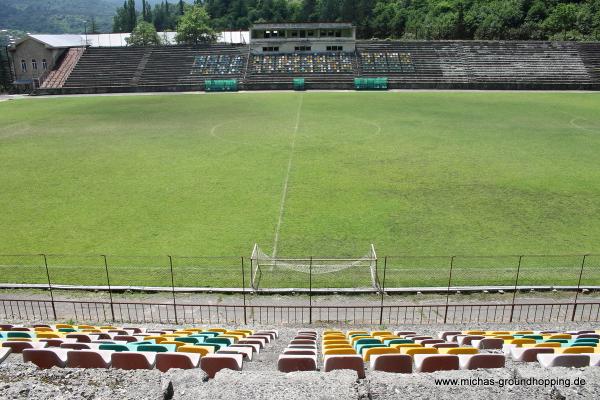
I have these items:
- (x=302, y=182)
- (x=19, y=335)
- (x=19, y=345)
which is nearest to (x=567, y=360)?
(x=19, y=345)

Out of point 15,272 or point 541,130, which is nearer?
point 15,272

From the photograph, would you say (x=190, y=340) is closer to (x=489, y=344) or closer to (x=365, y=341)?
(x=365, y=341)

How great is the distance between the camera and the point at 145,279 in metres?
17.4

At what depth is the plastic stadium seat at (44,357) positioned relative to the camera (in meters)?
6.53

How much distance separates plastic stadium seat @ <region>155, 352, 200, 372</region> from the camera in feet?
22.1

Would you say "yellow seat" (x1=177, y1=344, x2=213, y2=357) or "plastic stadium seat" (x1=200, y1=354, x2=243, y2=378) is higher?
"plastic stadium seat" (x1=200, y1=354, x2=243, y2=378)

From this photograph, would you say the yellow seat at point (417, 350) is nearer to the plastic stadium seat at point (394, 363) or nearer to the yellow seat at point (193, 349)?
the plastic stadium seat at point (394, 363)

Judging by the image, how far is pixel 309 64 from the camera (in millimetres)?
74688

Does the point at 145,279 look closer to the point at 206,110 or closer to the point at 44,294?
the point at 44,294

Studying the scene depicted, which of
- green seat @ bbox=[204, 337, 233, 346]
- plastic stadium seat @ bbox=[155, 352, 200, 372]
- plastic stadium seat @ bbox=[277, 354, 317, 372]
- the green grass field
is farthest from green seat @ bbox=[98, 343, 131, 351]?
the green grass field

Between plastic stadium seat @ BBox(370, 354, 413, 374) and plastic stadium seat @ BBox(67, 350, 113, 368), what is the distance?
3936 millimetres

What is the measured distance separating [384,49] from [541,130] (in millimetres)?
41379

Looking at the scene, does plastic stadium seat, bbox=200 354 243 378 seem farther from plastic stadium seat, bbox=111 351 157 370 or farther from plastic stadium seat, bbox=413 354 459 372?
plastic stadium seat, bbox=413 354 459 372

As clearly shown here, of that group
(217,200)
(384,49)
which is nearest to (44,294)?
(217,200)
